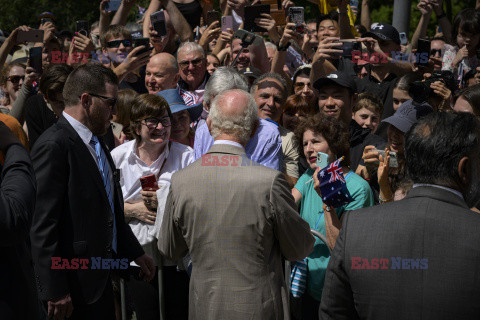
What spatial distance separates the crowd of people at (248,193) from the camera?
268 cm

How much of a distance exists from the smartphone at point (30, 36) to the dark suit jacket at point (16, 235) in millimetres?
5196

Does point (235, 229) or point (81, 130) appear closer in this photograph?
point (235, 229)

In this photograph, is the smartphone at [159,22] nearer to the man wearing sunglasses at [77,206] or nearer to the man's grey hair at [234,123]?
the man wearing sunglasses at [77,206]

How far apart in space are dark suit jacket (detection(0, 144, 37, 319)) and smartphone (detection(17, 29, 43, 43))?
5196 mm

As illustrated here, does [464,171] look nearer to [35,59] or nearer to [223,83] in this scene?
[223,83]

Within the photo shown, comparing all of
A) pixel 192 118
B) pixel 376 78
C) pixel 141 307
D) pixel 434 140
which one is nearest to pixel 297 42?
pixel 376 78

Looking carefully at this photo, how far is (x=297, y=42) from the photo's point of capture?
8961mm

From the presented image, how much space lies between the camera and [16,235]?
9.38ft

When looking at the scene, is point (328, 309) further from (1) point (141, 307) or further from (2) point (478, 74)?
(2) point (478, 74)

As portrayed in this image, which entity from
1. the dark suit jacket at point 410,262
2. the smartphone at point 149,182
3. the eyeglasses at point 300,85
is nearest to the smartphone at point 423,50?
the eyeglasses at point 300,85

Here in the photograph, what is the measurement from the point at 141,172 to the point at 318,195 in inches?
59.5

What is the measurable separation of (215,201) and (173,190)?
1.03ft

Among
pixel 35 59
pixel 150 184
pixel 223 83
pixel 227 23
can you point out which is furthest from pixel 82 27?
pixel 150 184

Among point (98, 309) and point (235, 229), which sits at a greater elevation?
point (235, 229)
